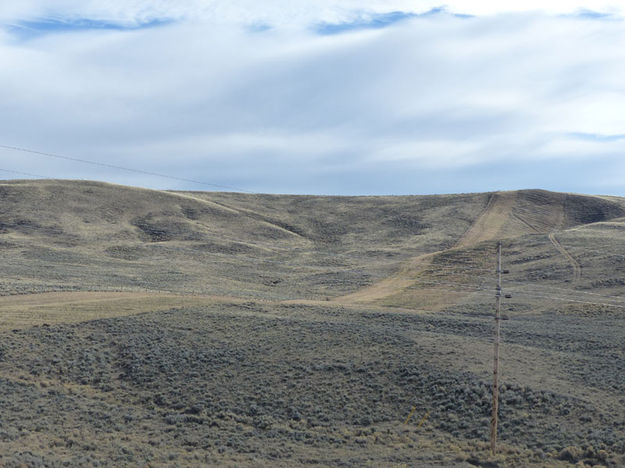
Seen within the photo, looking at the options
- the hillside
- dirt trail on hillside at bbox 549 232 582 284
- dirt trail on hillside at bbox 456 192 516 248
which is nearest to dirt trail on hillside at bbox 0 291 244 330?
the hillside

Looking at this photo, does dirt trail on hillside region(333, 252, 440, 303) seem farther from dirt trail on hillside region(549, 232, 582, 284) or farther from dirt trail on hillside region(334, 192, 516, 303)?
dirt trail on hillside region(549, 232, 582, 284)

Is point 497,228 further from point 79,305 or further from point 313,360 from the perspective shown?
point 79,305

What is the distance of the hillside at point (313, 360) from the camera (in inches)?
930

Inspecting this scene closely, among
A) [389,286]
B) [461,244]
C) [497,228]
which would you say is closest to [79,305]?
[389,286]

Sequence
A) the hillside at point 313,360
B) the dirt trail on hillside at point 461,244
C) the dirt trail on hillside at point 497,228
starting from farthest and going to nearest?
the dirt trail on hillside at point 461,244 < the dirt trail on hillside at point 497,228 < the hillside at point 313,360

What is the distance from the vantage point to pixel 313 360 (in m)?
31.5

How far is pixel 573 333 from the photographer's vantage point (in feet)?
119

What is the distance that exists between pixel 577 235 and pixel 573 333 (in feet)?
110

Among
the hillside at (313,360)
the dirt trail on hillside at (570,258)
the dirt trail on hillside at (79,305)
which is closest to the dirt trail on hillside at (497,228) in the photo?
the dirt trail on hillside at (570,258)

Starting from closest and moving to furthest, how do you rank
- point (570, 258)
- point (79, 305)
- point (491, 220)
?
1. point (79, 305)
2. point (570, 258)
3. point (491, 220)

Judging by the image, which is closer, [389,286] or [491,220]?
[389,286]

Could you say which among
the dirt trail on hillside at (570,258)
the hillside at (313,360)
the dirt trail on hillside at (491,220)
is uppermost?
the dirt trail on hillside at (491,220)

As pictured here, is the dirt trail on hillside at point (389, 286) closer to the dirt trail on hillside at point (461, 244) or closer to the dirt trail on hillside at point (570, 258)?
the dirt trail on hillside at point (461, 244)

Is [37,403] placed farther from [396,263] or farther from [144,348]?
[396,263]
